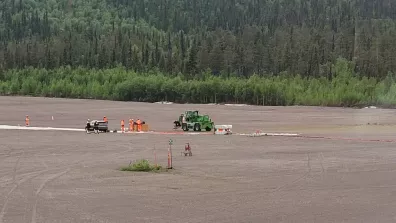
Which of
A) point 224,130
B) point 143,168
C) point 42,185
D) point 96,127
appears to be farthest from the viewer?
point 96,127

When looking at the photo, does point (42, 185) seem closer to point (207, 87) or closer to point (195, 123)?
point (195, 123)

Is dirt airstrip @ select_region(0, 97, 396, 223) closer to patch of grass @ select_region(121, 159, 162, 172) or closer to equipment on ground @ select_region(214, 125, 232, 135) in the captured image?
patch of grass @ select_region(121, 159, 162, 172)

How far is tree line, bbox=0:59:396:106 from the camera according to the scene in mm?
133875

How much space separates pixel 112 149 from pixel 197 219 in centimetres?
2012

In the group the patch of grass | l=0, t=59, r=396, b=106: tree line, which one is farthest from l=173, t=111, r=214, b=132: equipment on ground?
l=0, t=59, r=396, b=106: tree line

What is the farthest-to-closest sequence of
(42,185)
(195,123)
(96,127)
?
(195,123), (96,127), (42,185)

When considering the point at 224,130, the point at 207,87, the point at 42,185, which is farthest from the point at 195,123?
the point at 207,87

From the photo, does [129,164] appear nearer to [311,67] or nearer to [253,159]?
[253,159]

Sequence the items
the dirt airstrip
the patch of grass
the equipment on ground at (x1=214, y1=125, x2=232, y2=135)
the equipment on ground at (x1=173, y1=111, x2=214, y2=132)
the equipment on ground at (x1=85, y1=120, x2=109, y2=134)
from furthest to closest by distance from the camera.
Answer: the equipment on ground at (x1=173, y1=111, x2=214, y2=132), the equipment on ground at (x1=85, y1=120, x2=109, y2=134), the equipment on ground at (x1=214, y1=125, x2=232, y2=135), the patch of grass, the dirt airstrip

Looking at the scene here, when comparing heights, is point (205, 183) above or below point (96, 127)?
below

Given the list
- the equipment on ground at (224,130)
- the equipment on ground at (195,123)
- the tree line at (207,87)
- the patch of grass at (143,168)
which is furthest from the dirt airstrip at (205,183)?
the tree line at (207,87)

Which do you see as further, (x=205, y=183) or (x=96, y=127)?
(x=96, y=127)

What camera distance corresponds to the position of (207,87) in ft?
480

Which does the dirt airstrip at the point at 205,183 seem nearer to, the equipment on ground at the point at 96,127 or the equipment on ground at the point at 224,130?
the equipment on ground at the point at 224,130
